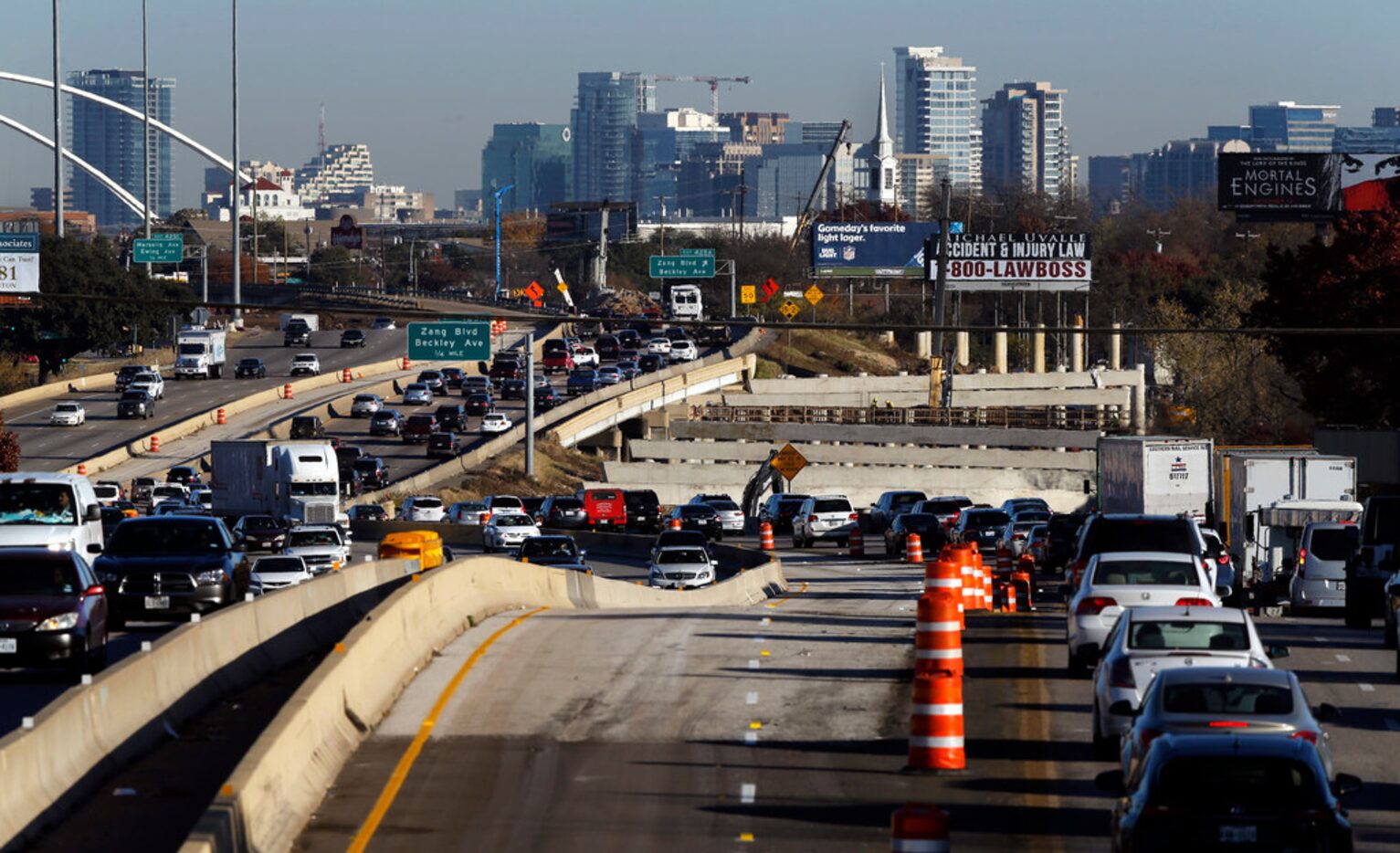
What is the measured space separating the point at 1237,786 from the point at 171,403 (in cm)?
10168

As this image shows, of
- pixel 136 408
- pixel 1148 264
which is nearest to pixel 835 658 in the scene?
pixel 136 408

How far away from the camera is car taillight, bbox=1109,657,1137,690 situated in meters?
17.5

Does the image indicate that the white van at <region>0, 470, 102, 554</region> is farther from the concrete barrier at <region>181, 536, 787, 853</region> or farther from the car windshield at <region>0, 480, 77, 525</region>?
the concrete barrier at <region>181, 536, 787, 853</region>

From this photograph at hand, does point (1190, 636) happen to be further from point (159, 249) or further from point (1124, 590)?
point (159, 249)

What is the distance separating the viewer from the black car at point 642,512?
75562mm

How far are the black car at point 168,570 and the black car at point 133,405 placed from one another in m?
74.1

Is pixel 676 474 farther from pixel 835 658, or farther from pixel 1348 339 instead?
pixel 835 658

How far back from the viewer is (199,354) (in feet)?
390

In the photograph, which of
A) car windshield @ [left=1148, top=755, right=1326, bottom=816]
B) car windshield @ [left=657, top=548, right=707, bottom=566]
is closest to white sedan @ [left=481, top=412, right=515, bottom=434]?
car windshield @ [left=657, top=548, right=707, bottom=566]

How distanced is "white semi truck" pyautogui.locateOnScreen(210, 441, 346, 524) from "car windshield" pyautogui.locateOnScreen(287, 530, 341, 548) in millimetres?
16052

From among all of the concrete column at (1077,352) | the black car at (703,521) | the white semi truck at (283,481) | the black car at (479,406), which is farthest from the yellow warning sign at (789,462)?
the concrete column at (1077,352)

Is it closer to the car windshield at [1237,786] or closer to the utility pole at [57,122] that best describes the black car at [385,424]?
the utility pole at [57,122]

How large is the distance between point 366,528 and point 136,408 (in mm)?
35979

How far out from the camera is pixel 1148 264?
164750mm
